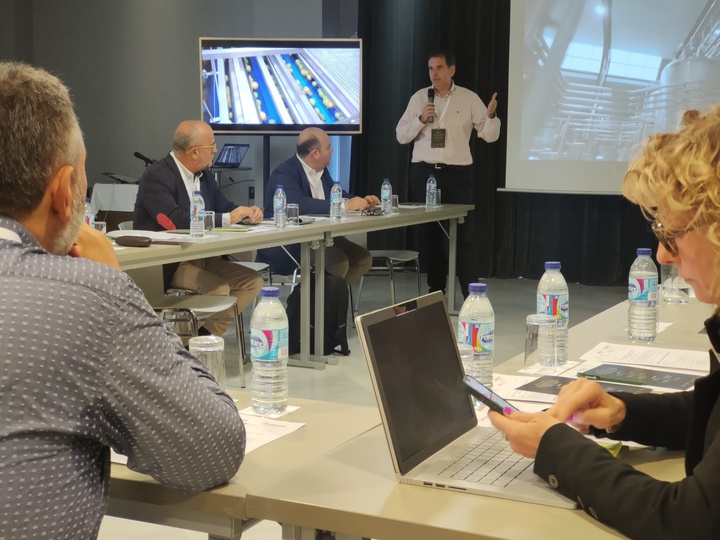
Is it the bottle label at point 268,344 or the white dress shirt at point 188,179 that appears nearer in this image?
the bottle label at point 268,344

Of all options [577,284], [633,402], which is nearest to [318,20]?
[577,284]

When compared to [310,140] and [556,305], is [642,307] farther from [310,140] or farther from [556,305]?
[310,140]

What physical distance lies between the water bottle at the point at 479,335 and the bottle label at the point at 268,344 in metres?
0.40

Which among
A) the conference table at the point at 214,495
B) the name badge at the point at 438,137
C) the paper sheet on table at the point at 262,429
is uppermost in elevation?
the name badge at the point at 438,137

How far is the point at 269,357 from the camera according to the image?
1.80 meters

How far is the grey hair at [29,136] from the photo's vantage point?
1.14 m

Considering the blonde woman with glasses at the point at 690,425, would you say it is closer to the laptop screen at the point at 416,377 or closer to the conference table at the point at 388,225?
the laptop screen at the point at 416,377

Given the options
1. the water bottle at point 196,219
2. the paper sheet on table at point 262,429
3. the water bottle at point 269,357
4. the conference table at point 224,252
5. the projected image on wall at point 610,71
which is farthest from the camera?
the projected image on wall at point 610,71

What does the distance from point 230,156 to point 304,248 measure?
3.25 meters

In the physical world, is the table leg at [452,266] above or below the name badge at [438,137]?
below

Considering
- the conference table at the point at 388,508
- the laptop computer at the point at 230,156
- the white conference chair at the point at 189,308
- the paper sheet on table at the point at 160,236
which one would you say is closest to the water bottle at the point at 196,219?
the paper sheet on table at the point at 160,236

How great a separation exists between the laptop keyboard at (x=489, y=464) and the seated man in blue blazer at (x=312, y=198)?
3812 millimetres

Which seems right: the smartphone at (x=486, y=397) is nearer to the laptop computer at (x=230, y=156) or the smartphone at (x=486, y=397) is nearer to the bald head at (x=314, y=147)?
the bald head at (x=314, y=147)

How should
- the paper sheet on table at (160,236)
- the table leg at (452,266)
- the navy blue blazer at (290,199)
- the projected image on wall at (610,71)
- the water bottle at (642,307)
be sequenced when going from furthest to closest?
the projected image on wall at (610,71) < the table leg at (452,266) < the navy blue blazer at (290,199) < the paper sheet on table at (160,236) < the water bottle at (642,307)
